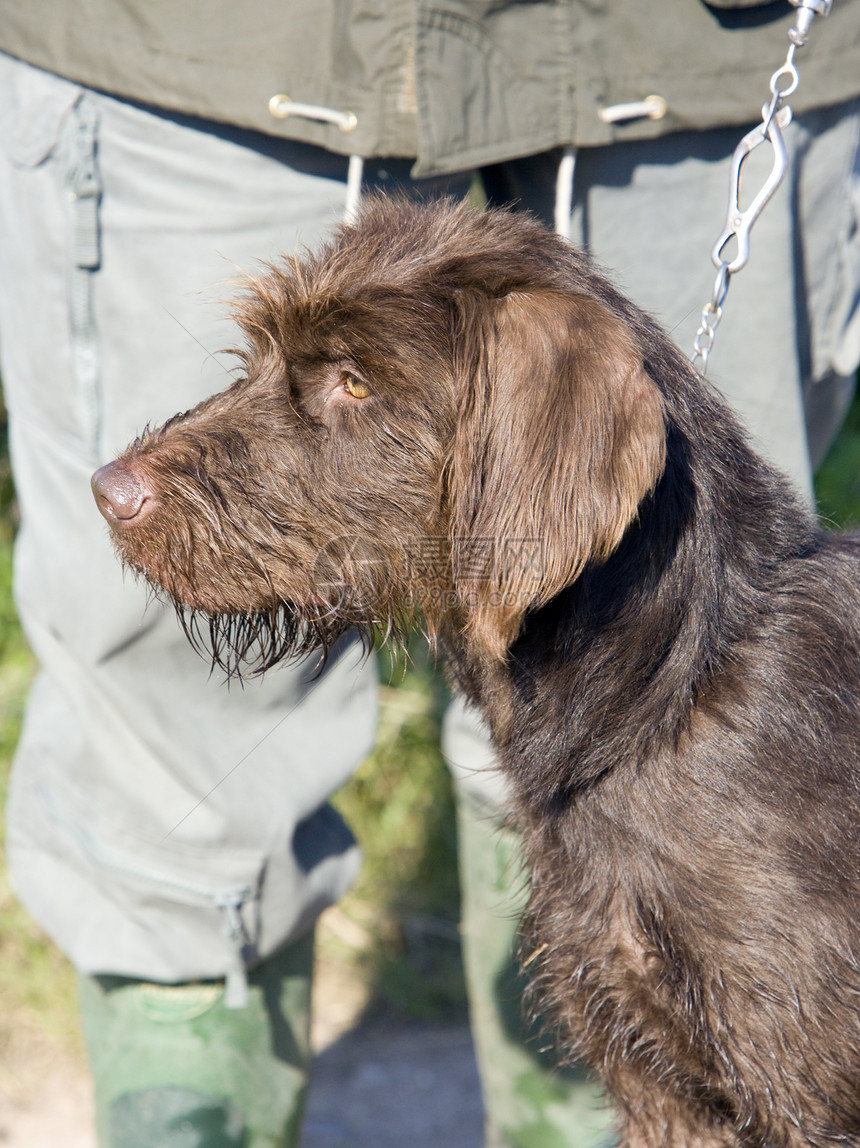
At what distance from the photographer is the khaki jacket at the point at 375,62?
83.5 inches

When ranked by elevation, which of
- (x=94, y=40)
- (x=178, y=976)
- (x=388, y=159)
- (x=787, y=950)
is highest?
(x=94, y=40)

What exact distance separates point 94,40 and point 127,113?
5.2 inches

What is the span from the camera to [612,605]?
1797 millimetres

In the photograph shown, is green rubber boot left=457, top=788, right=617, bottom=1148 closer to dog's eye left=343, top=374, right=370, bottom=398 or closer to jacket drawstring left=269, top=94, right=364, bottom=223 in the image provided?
dog's eye left=343, top=374, right=370, bottom=398

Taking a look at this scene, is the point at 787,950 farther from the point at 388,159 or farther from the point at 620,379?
the point at 388,159

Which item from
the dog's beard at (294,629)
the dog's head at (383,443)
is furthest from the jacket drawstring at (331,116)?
the dog's beard at (294,629)

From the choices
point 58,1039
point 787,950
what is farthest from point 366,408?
point 58,1039

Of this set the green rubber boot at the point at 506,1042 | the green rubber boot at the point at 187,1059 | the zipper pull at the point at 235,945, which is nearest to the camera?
the zipper pull at the point at 235,945

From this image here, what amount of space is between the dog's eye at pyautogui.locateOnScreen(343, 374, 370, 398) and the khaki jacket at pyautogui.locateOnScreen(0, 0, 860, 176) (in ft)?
1.74

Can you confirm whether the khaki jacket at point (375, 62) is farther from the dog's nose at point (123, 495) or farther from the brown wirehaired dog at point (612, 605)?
the dog's nose at point (123, 495)

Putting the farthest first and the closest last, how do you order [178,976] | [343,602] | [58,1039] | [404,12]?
[58,1039] → [178,976] → [404,12] → [343,602]

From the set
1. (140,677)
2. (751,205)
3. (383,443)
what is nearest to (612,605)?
(383,443)

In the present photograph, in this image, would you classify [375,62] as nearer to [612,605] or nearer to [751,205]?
[751,205]

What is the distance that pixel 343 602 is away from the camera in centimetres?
193
